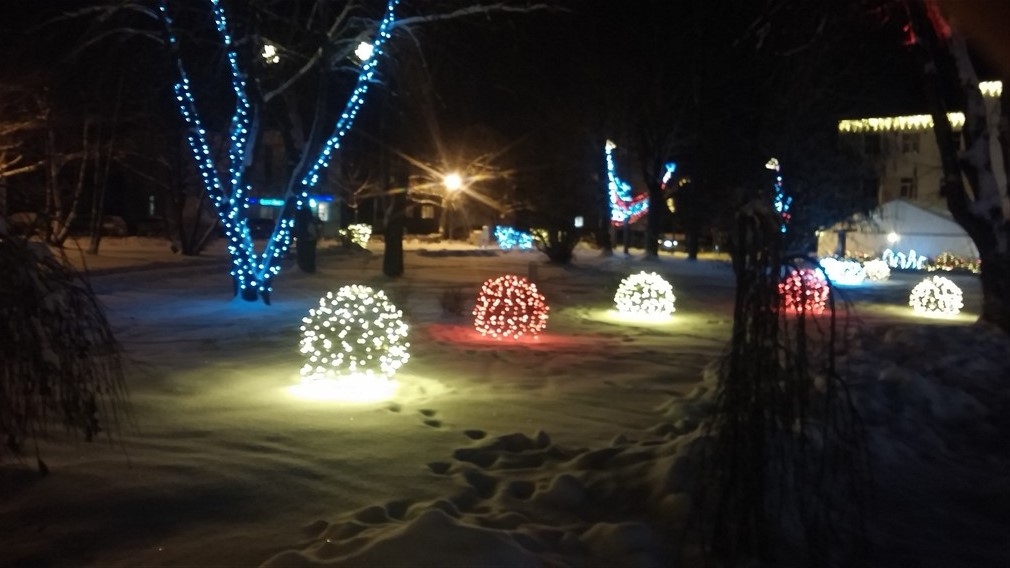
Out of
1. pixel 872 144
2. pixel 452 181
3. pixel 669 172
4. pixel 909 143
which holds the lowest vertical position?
pixel 452 181

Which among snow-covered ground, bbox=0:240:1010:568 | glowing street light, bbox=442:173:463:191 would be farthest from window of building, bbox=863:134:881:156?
snow-covered ground, bbox=0:240:1010:568

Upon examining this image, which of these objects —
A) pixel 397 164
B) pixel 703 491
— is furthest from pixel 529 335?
pixel 397 164

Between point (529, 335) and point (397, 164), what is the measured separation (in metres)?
14.9

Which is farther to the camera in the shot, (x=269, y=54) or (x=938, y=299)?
(x=938, y=299)

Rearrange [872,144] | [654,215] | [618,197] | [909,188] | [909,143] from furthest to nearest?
[909,188], [909,143], [872,144], [618,197], [654,215]

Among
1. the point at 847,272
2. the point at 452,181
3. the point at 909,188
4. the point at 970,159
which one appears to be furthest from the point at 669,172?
the point at 970,159

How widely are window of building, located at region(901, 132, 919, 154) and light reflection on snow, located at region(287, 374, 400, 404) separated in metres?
50.8

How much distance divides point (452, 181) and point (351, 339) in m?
35.3

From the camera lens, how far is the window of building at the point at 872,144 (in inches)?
2146

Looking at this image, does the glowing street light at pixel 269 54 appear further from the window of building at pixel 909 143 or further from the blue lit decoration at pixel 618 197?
the window of building at pixel 909 143

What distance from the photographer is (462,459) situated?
820 cm

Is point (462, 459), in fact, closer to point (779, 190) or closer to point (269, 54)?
point (269, 54)

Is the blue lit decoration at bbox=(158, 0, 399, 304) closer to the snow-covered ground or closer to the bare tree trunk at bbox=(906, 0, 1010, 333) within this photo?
the snow-covered ground

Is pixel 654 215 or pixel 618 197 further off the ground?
pixel 618 197
